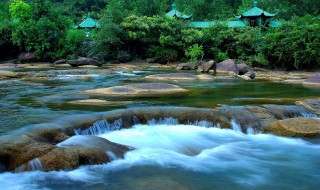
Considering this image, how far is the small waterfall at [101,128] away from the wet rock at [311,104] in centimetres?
539

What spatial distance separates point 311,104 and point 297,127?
2.28 metres

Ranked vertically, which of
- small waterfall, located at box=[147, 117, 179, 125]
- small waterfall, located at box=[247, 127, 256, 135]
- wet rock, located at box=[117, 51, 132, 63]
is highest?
wet rock, located at box=[117, 51, 132, 63]

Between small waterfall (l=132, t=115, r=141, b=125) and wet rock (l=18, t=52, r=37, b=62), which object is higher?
wet rock (l=18, t=52, r=37, b=62)

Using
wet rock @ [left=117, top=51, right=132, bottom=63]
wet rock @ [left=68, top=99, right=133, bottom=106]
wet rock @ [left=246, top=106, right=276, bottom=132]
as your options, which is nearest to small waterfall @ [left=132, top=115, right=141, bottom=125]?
wet rock @ [left=68, top=99, right=133, bottom=106]

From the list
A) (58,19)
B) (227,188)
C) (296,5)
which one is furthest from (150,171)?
(296,5)

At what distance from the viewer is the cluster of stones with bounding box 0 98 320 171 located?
5816 millimetres

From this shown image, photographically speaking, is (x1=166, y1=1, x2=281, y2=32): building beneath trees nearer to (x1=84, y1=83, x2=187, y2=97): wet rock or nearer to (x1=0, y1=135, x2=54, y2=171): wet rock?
(x1=84, y1=83, x2=187, y2=97): wet rock

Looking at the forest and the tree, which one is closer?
the forest

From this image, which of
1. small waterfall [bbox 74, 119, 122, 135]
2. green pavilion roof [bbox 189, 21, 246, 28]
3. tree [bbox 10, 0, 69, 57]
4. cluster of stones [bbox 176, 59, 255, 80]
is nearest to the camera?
small waterfall [bbox 74, 119, 122, 135]

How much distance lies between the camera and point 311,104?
10.3 m

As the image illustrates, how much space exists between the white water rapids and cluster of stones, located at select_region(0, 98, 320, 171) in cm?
19

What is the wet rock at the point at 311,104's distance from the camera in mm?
9898

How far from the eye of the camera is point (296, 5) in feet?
136

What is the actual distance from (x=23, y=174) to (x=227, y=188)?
3.26 metres
